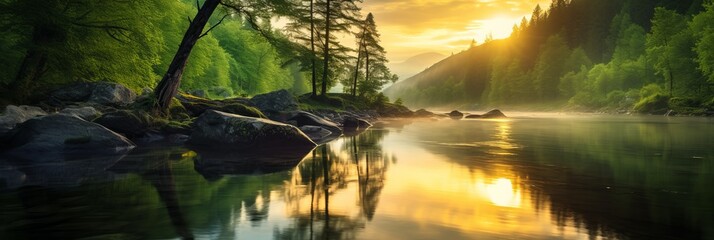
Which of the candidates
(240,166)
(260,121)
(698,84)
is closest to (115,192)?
(240,166)

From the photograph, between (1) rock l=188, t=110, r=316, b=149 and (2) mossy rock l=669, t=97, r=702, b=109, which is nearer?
(1) rock l=188, t=110, r=316, b=149

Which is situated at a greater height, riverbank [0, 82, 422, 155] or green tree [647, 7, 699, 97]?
green tree [647, 7, 699, 97]

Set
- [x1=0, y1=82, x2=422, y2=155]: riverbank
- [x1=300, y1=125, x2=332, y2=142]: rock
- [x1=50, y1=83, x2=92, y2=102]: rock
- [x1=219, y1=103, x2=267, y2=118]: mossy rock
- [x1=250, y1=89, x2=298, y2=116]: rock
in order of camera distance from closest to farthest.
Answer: [x1=0, y1=82, x2=422, y2=155]: riverbank < [x1=50, y1=83, x2=92, y2=102]: rock < [x1=219, y1=103, x2=267, y2=118]: mossy rock < [x1=300, y1=125, x2=332, y2=142]: rock < [x1=250, y1=89, x2=298, y2=116]: rock

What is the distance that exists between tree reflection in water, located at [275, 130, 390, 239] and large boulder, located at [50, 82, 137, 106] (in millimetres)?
10887

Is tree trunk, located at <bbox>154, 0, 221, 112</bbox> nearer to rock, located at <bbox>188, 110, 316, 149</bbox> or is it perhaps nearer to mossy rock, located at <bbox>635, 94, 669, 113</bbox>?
rock, located at <bbox>188, 110, 316, 149</bbox>

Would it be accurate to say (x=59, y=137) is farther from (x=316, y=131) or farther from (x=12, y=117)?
(x=316, y=131)

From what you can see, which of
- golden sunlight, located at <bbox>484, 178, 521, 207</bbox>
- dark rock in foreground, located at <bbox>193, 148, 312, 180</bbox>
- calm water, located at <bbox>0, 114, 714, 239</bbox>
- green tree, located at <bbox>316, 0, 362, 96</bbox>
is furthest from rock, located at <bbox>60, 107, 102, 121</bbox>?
green tree, located at <bbox>316, 0, 362, 96</bbox>

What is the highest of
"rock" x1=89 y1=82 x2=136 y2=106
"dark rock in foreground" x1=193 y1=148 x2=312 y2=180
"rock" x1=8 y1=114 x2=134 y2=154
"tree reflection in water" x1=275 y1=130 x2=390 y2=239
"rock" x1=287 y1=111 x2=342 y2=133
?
"rock" x1=89 y1=82 x2=136 y2=106

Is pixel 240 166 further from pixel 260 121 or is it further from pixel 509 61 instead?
pixel 509 61

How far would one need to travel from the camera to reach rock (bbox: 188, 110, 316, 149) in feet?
42.7

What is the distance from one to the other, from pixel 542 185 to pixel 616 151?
675 cm

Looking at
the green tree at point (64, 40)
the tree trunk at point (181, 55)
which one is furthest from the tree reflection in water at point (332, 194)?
the green tree at point (64, 40)

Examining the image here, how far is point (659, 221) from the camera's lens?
4758 millimetres

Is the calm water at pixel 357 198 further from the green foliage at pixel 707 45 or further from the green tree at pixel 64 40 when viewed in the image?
the green foliage at pixel 707 45
